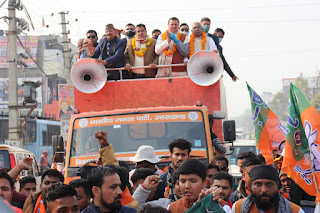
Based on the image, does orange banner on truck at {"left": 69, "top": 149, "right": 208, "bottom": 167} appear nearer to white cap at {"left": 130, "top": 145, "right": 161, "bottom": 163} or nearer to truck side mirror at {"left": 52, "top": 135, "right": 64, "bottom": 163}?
truck side mirror at {"left": 52, "top": 135, "right": 64, "bottom": 163}

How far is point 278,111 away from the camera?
436 feet

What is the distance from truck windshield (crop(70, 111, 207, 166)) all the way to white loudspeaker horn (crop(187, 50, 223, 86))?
0.90m

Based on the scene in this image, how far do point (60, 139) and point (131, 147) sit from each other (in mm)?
1345

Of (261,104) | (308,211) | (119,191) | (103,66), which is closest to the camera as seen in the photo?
(119,191)

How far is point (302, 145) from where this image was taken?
6137mm

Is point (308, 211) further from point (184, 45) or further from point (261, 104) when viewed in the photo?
Answer: point (184, 45)

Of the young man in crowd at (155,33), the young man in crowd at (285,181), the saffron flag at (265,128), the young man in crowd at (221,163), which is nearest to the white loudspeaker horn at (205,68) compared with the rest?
the saffron flag at (265,128)

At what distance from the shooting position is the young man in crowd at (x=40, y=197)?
509cm

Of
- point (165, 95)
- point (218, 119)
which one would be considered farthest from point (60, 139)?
point (218, 119)

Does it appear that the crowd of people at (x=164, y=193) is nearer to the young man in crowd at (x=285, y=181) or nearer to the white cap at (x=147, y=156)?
the young man in crowd at (x=285, y=181)

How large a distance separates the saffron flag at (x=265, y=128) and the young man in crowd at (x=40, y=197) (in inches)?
153

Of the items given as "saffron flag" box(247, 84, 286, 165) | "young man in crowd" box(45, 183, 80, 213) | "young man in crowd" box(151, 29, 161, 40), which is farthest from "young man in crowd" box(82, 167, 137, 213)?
"young man in crowd" box(151, 29, 161, 40)

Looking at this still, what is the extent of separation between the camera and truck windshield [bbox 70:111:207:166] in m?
8.51

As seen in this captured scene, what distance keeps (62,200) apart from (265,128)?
5.22 metres
